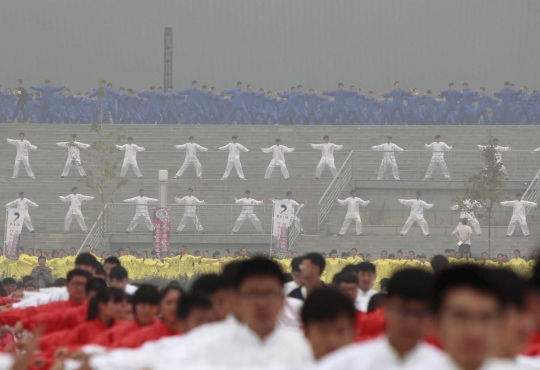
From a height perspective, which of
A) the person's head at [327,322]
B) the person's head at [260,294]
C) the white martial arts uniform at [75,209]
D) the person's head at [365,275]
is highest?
the person's head at [260,294]

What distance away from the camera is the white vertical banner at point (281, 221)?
74.1 ft

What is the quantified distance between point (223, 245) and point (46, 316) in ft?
66.7

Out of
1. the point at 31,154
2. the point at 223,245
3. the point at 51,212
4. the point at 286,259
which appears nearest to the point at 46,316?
the point at 286,259

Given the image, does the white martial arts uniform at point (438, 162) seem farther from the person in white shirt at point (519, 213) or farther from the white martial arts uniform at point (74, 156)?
the white martial arts uniform at point (74, 156)

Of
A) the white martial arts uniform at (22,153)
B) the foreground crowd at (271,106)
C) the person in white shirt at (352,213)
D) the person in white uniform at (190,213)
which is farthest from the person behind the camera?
the foreground crowd at (271,106)

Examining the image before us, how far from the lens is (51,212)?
2953 cm

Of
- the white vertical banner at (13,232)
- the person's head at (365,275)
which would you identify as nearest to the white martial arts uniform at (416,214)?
the white vertical banner at (13,232)

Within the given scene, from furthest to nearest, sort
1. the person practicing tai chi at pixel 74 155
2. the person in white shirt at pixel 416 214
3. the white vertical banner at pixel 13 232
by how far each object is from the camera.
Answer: the person practicing tai chi at pixel 74 155
the person in white shirt at pixel 416 214
the white vertical banner at pixel 13 232

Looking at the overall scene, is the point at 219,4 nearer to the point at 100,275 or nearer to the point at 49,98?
the point at 49,98

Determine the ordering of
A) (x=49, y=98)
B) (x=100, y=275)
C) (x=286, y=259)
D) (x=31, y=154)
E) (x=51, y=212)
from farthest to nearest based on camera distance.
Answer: (x=49, y=98), (x=31, y=154), (x=51, y=212), (x=286, y=259), (x=100, y=275)

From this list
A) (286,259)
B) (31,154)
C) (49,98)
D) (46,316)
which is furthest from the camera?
(49,98)

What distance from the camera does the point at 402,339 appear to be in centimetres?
375

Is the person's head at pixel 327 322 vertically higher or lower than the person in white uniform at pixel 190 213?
higher

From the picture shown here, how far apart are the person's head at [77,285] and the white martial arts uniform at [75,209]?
20.7 metres
